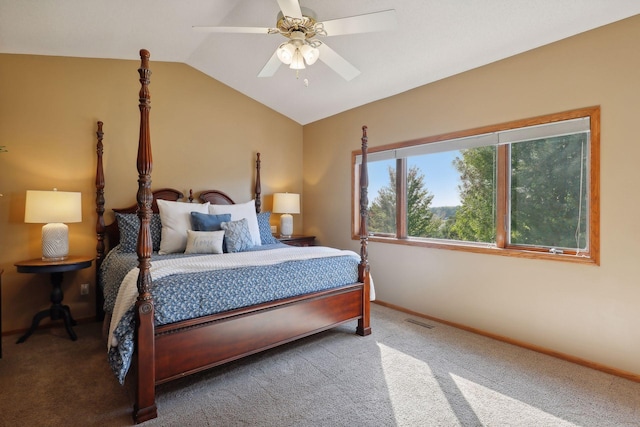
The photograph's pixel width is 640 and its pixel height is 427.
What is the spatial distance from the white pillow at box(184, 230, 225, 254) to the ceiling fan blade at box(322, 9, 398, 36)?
2.05 m

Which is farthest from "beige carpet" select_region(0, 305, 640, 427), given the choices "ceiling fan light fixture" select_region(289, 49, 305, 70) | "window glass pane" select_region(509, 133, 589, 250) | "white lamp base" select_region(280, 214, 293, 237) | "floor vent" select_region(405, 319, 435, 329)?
"ceiling fan light fixture" select_region(289, 49, 305, 70)

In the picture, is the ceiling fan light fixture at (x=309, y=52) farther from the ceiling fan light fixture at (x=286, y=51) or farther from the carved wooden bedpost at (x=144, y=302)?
the carved wooden bedpost at (x=144, y=302)

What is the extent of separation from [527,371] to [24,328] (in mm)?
4521

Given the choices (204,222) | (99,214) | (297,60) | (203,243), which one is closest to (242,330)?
(203,243)

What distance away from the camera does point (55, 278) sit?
3080 mm

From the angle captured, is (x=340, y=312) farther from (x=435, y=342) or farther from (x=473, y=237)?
(x=473, y=237)

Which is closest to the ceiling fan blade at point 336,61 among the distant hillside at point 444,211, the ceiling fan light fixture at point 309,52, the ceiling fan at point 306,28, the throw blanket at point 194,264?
the ceiling fan at point 306,28

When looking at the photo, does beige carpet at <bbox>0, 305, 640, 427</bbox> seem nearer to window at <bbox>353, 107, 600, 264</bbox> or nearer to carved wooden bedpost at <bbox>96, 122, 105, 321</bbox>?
carved wooden bedpost at <bbox>96, 122, 105, 321</bbox>

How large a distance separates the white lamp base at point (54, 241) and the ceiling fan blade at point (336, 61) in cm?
286

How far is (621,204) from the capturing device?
7.72 ft

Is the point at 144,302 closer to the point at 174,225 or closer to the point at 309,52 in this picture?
the point at 174,225

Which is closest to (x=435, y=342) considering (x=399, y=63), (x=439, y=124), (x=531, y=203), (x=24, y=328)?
(x=531, y=203)

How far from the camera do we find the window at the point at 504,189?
8.54ft

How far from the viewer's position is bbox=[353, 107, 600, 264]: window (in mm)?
2602
